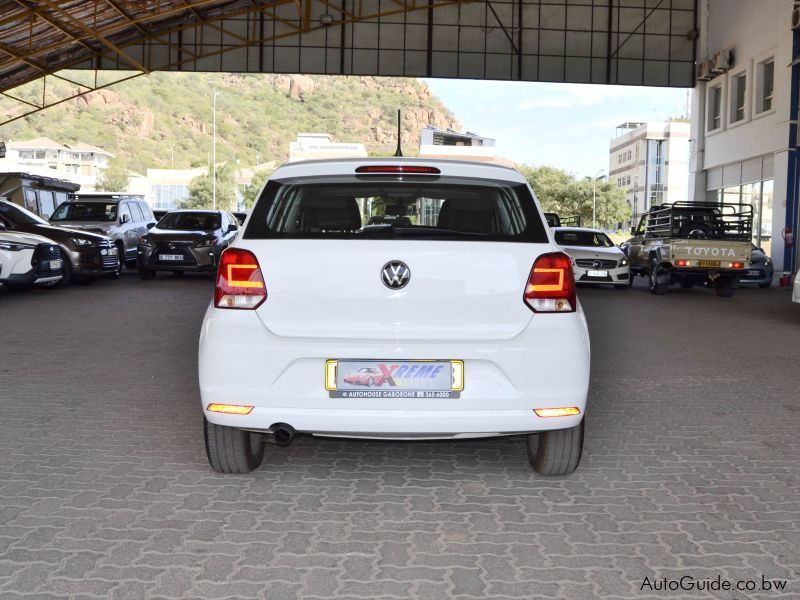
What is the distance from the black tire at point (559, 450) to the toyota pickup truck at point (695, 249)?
14607 millimetres

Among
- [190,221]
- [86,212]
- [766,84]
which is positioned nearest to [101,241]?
[190,221]

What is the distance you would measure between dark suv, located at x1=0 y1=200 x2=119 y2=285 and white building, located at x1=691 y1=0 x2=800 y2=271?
687 inches

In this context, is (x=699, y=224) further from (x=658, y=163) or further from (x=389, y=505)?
(x=658, y=163)

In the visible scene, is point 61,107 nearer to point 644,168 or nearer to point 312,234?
point 644,168

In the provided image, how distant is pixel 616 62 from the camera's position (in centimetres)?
2948

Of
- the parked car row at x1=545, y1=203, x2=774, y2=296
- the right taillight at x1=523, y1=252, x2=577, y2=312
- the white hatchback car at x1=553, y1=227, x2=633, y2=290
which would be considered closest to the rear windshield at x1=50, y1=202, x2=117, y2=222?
the parked car row at x1=545, y1=203, x2=774, y2=296

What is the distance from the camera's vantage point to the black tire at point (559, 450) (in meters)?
4.65

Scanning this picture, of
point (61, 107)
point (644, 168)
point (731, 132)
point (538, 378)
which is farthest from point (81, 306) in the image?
point (61, 107)

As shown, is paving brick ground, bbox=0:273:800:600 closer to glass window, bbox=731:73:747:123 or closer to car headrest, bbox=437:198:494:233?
car headrest, bbox=437:198:494:233

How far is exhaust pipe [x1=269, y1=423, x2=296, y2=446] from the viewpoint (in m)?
4.20

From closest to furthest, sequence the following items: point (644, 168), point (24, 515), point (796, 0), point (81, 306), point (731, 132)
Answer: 1. point (24, 515)
2. point (81, 306)
3. point (796, 0)
4. point (731, 132)
5. point (644, 168)

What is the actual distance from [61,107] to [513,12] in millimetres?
119379

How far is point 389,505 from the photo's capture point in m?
4.31

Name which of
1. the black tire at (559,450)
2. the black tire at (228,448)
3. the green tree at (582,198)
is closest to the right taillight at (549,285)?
the black tire at (559,450)
